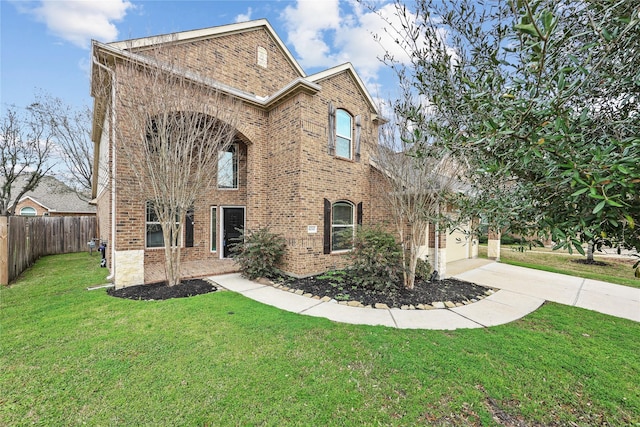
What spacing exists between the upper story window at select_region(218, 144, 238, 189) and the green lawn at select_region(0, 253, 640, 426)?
6145mm

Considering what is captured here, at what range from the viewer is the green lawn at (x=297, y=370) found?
250cm

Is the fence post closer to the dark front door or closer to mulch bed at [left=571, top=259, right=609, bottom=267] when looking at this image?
the dark front door

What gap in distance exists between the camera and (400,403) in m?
2.63

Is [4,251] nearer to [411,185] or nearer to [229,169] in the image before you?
[229,169]

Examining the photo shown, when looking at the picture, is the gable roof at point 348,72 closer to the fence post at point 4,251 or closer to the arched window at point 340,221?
the arched window at point 340,221

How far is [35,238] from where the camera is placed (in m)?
10.8

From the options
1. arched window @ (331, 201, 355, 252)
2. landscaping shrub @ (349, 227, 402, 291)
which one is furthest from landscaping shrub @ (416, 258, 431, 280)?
arched window @ (331, 201, 355, 252)

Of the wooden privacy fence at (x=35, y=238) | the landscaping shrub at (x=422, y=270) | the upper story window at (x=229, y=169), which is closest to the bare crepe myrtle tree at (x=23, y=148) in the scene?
the wooden privacy fence at (x=35, y=238)

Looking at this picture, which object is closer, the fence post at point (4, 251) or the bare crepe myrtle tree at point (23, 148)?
the fence post at point (4, 251)

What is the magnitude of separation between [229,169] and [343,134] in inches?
192

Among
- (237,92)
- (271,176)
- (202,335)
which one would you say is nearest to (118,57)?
Result: (237,92)

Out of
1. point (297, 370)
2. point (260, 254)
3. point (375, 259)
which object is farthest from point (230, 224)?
point (297, 370)

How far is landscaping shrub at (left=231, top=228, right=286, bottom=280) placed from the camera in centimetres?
727

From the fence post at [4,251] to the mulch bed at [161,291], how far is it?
3.29 m
